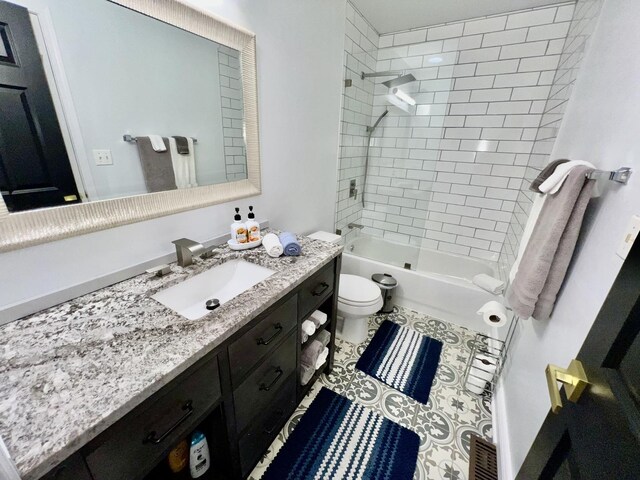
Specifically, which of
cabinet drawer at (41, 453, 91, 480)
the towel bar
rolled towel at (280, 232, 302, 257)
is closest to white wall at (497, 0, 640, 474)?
rolled towel at (280, 232, 302, 257)

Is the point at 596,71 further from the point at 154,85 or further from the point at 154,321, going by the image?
the point at 154,321

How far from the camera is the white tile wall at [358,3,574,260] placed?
2.06 m

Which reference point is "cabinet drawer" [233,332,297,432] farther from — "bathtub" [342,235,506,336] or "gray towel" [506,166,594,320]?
"bathtub" [342,235,506,336]

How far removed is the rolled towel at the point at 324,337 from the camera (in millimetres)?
1489

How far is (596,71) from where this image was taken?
1.12m

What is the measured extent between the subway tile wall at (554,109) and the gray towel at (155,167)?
2.15 meters

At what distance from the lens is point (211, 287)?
3.74ft

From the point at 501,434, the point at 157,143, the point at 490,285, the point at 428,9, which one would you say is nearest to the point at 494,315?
the point at 490,285

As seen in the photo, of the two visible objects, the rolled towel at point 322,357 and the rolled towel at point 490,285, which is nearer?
the rolled towel at point 322,357

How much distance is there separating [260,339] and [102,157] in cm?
85

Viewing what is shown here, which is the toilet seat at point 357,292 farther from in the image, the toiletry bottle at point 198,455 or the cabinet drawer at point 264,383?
the toiletry bottle at point 198,455

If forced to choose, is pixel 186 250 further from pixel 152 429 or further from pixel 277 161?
pixel 277 161

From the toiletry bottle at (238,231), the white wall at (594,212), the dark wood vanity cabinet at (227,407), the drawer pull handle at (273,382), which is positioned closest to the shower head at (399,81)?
the white wall at (594,212)

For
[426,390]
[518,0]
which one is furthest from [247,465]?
[518,0]
